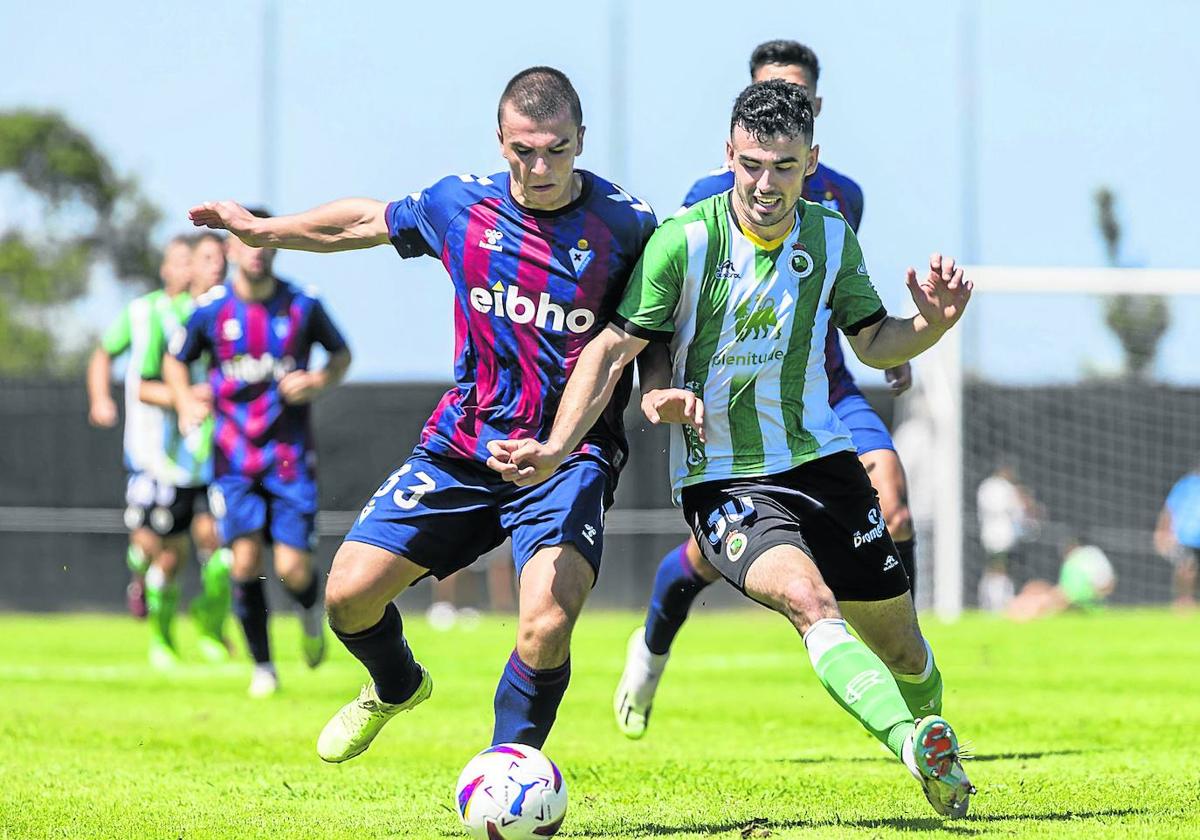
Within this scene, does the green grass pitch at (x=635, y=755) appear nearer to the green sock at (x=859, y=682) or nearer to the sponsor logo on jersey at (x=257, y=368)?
the green sock at (x=859, y=682)

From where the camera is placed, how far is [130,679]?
12.1 metres

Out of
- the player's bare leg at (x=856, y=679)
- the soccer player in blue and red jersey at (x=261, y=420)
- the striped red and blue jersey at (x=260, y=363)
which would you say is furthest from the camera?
the striped red and blue jersey at (x=260, y=363)

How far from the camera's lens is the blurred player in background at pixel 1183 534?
23.8 meters

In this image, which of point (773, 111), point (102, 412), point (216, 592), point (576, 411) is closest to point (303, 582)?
point (216, 592)

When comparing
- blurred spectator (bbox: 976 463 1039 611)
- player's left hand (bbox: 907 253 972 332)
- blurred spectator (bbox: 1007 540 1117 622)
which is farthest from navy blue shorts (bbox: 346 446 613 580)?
blurred spectator (bbox: 976 463 1039 611)

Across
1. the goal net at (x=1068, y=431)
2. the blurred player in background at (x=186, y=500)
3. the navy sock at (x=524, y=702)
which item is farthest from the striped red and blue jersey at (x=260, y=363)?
the goal net at (x=1068, y=431)

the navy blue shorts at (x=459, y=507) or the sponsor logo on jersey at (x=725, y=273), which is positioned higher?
the sponsor logo on jersey at (x=725, y=273)

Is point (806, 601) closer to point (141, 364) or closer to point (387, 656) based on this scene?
point (387, 656)

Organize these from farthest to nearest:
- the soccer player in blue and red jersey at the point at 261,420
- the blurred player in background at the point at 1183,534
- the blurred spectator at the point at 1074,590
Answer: the blurred spectator at the point at 1074,590 → the blurred player in background at the point at 1183,534 → the soccer player in blue and red jersey at the point at 261,420

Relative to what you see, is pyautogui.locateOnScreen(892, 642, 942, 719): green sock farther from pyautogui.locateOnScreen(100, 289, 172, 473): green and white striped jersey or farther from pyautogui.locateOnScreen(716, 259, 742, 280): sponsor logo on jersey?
pyautogui.locateOnScreen(100, 289, 172, 473): green and white striped jersey

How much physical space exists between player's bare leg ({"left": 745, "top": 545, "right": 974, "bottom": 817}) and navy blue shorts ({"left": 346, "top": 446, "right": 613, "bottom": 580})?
0.70 meters

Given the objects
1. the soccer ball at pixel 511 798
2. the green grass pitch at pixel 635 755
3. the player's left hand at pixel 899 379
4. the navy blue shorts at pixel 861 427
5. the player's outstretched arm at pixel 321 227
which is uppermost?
the player's outstretched arm at pixel 321 227

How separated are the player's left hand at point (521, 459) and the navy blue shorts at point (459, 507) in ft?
1.09

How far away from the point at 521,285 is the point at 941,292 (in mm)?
1370
